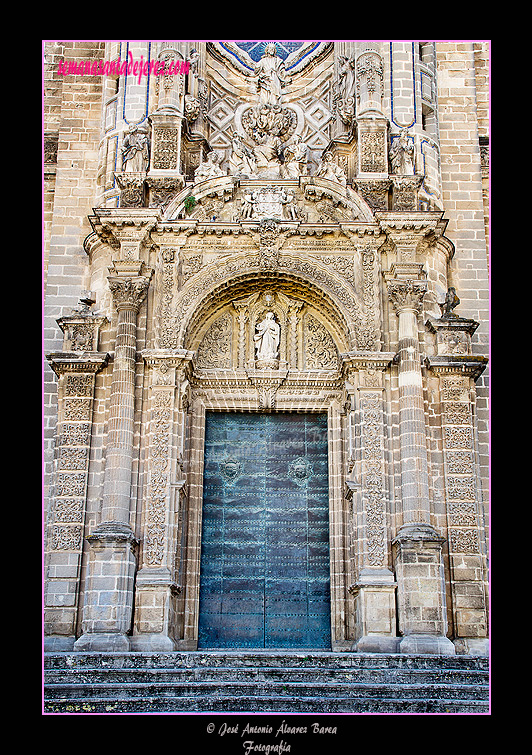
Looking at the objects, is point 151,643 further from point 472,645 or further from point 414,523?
point 472,645

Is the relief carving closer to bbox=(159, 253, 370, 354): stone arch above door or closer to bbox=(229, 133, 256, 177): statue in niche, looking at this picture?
bbox=(159, 253, 370, 354): stone arch above door

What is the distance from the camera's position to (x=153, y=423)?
14.7 metres

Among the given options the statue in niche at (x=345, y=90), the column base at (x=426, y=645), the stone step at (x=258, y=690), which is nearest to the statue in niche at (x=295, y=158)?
the statue in niche at (x=345, y=90)

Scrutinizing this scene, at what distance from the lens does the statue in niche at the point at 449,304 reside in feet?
50.4

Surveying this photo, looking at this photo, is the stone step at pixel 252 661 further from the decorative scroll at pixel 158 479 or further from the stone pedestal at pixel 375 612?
the decorative scroll at pixel 158 479

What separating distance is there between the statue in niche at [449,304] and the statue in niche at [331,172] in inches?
111

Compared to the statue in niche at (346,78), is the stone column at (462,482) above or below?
below

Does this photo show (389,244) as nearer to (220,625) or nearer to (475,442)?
(475,442)

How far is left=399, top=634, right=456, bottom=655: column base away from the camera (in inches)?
504

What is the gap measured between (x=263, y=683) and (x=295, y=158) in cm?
1005

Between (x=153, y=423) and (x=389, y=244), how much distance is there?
17.5 feet

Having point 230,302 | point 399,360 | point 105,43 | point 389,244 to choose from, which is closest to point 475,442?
point 399,360

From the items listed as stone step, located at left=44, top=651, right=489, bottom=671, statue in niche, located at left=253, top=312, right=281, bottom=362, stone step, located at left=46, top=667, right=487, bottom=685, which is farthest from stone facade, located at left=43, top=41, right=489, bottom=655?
stone step, located at left=46, top=667, right=487, bottom=685

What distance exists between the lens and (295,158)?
54.5 ft
